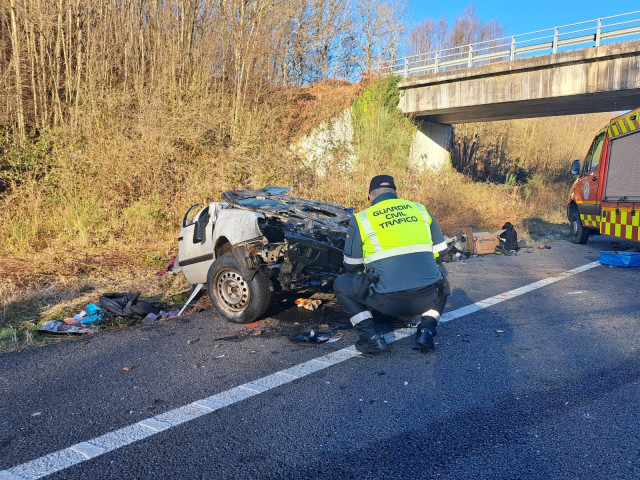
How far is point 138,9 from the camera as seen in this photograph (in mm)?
13344

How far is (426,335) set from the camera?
4.18 m

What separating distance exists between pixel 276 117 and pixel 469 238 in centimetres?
818


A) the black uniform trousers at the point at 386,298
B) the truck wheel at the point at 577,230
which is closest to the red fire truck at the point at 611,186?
the truck wheel at the point at 577,230

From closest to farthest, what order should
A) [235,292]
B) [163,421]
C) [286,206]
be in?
→ [163,421]
[235,292]
[286,206]

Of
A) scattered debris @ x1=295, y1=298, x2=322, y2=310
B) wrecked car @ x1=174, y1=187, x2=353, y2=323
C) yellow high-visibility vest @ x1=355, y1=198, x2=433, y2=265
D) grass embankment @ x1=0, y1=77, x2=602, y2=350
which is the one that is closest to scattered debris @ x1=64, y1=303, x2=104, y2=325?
grass embankment @ x1=0, y1=77, x2=602, y2=350

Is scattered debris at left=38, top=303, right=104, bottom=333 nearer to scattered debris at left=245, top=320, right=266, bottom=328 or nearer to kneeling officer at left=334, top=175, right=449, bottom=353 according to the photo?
scattered debris at left=245, top=320, right=266, bottom=328

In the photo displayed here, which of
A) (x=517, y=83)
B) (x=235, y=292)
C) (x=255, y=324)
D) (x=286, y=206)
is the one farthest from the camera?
(x=517, y=83)

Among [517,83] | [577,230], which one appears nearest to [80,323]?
[577,230]

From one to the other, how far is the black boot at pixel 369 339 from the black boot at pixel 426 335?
0.29 m

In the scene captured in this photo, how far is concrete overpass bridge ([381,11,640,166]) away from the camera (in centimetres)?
1641

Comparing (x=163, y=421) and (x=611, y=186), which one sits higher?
(x=611, y=186)

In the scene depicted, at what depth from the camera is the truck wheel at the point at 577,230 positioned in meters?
11.9

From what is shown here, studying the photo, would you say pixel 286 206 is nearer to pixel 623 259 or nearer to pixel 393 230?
pixel 393 230

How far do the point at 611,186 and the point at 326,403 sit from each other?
9191mm
